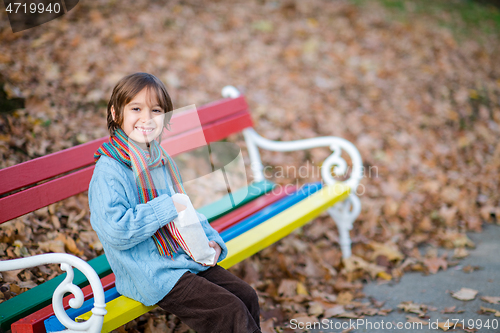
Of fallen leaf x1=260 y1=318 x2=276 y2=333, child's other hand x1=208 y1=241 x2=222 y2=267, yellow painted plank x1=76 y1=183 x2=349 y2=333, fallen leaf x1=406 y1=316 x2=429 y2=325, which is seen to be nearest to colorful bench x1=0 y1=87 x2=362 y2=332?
yellow painted plank x1=76 y1=183 x2=349 y2=333

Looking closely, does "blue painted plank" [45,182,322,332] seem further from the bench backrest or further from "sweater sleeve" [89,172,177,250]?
the bench backrest

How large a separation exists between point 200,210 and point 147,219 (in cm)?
117

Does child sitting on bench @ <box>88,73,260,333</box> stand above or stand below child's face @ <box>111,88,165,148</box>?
below

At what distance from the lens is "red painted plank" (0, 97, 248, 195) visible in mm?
2109

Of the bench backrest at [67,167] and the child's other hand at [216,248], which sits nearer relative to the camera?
the child's other hand at [216,248]

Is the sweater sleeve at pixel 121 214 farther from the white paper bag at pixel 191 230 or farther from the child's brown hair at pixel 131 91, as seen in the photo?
the child's brown hair at pixel 131 91

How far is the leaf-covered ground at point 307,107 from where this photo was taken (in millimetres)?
3064

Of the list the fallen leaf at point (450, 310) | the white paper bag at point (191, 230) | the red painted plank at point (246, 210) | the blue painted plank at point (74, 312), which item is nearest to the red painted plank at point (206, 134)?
the red painted plank at point (246, 210)

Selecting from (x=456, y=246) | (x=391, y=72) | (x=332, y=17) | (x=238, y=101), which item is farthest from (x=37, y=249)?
(x=332, y=17)

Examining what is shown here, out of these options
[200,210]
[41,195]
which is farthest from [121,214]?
[200,210]

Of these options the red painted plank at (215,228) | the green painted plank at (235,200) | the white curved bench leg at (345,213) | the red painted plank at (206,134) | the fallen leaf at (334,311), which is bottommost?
the fallen leaf at (334,311)

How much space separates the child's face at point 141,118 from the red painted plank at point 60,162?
0.68 m

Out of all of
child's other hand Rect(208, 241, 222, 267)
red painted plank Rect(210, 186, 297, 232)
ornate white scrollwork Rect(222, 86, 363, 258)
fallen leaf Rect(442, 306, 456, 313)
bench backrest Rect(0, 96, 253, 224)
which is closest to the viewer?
child's other hand Rect(208, 241, 222, 267)

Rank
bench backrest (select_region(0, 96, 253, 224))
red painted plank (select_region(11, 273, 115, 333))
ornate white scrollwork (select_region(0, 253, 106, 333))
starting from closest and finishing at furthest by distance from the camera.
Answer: ornate white scrollwork (select_region(0, 253, 106, 333)), red painted plank (select_region(11, 273, 115, 333)), bench backrest (select_region(0, 96, 253, 224))
